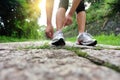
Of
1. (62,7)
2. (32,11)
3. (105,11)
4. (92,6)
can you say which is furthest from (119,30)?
(62,7)

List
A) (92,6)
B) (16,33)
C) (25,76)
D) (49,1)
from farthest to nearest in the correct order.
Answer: (92,6), (16,33), (49,1), (25,76)

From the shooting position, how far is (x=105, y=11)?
38.9ft

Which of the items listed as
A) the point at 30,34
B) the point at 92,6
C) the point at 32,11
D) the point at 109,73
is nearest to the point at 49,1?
the point at 109,73

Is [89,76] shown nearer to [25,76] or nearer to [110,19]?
[25,76]

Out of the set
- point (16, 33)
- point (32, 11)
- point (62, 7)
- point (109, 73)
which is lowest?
point (109, 73)

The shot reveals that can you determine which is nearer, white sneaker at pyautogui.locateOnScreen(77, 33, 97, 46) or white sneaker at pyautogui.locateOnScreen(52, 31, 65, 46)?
white sneaker at pyautogui.locateOnScreen(52, 31, 65, 46)

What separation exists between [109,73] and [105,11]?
1100 centimetres

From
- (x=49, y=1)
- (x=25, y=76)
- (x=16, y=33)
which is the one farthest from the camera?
(x=16, y=33)

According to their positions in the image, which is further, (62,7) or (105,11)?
(105,11)

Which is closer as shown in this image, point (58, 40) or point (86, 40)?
point (58, 40)

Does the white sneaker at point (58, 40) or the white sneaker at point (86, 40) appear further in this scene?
the white sneaker at point (86, 40)

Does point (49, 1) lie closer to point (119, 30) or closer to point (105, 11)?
point (119, 30)

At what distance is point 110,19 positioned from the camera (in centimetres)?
1110

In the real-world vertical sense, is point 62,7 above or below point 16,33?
below
